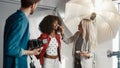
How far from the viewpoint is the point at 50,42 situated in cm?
131

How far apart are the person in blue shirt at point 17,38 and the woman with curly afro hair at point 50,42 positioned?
230 mm

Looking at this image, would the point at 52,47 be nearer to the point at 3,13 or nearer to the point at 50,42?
the point at 50,42

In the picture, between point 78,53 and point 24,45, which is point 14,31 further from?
point 78,53

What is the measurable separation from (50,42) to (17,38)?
302mm

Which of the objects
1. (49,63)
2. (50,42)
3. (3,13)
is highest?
(3,13)

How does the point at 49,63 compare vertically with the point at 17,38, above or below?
below

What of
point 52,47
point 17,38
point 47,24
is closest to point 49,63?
point 52,47

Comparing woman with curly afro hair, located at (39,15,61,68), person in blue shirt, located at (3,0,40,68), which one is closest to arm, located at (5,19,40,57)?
person in blue shirt, located at (3,0,40,68)

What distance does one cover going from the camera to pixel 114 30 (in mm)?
1678

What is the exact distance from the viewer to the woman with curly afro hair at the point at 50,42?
132 cm

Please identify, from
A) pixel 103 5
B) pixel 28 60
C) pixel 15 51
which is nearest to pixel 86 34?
pixel 103 5

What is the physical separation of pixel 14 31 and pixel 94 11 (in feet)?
2.31

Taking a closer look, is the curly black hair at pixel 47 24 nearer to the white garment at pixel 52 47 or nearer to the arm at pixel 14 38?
the white garment at pixel 52 47

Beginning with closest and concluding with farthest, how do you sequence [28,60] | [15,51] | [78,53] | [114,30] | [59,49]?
[15,51], [28,60], [59,49], [78,53], [114,30]
